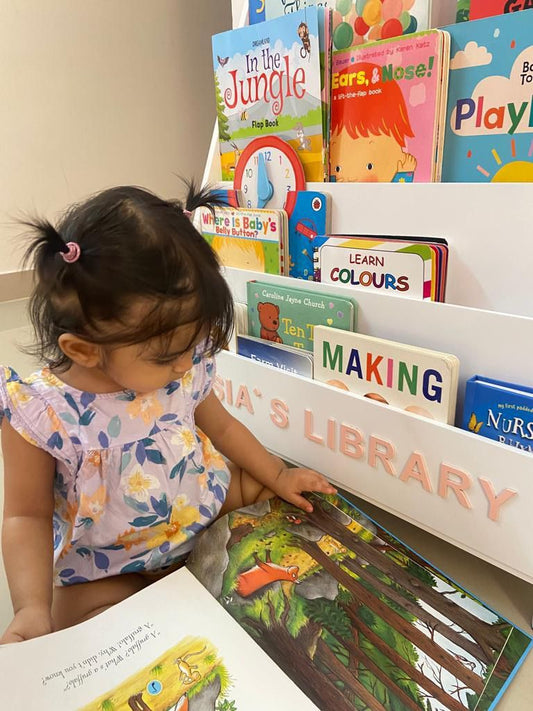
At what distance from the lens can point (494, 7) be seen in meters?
0.59

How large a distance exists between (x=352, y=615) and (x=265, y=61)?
2.26 feet

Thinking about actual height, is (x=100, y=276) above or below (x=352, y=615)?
above

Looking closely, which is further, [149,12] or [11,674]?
[149,12]

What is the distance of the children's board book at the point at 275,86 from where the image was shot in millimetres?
694

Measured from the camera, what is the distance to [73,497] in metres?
0.57

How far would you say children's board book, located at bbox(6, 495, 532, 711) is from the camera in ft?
1.47

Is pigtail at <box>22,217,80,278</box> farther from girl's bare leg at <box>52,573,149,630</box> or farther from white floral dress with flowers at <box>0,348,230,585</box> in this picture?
girl's bare leg at <box>52,573,149,630</box>

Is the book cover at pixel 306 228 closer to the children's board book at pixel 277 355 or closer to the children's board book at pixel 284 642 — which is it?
the children's board book at pixel 277 355

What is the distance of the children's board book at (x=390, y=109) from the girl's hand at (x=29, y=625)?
0.60 m

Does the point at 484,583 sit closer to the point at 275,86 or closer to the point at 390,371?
the point at 390,371

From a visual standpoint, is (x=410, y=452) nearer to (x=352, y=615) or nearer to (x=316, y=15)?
(x=352, y=615)

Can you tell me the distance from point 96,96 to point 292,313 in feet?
4.25

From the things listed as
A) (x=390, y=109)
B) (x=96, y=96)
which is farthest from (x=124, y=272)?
(x=96, y=96)

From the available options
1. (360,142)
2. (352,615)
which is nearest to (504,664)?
(352,615)
